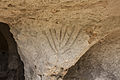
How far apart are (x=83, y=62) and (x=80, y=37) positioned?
0.63 metres

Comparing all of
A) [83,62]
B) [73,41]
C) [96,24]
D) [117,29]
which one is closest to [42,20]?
[73,41]

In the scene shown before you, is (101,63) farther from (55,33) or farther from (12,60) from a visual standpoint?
(12,60)

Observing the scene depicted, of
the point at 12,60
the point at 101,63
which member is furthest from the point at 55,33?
the point at 12,60

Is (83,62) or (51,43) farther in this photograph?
(83,62)

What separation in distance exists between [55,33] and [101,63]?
723 mm

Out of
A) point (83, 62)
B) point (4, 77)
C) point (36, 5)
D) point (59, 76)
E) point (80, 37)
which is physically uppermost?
point (36, 5)

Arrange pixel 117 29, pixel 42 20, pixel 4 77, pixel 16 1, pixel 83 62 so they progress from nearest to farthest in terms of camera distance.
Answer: pixel 16 1
pixel 42 20
pixel 117 29
pixel 83 62
pixel 4 77

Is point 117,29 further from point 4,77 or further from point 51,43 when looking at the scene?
point 4,77

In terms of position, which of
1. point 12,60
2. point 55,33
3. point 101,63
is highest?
point 55,33

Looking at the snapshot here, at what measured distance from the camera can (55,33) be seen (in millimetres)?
1453

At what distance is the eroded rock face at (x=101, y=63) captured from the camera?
181cm

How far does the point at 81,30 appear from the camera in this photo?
147cm

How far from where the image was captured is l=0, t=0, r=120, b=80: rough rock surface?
4.56 feet

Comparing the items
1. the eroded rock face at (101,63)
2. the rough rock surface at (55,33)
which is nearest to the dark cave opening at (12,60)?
the eroded rock face at (101,63)
